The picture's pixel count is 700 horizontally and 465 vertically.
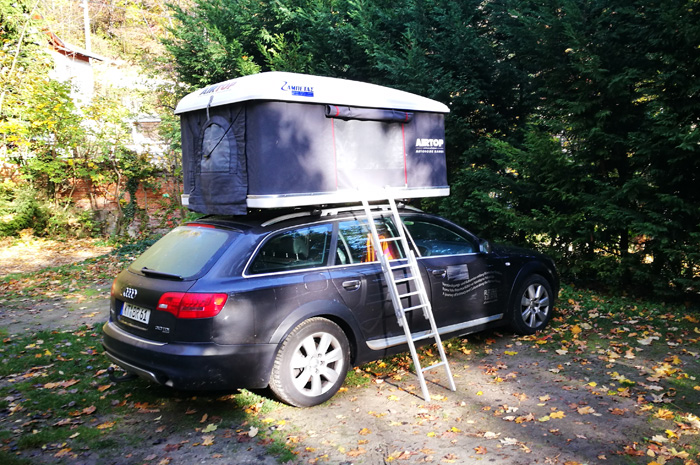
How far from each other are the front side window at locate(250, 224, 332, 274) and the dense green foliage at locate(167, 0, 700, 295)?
4781mm

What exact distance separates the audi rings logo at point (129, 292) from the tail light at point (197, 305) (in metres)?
0.55

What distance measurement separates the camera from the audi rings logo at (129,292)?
4402 millimetres

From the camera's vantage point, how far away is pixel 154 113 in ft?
68.0

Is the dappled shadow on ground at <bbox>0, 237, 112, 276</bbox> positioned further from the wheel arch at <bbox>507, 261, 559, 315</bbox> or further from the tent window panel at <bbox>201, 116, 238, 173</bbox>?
the wheel arch at <bbox>507, 261, 559, 315</bbox>

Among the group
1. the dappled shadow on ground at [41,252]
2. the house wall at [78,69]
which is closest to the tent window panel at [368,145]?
the dappled shadow on ground at [41,252]

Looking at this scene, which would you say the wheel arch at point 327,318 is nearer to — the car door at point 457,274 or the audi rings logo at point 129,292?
the car door at point 457,274

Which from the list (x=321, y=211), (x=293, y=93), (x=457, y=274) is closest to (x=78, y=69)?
(x=293, y=93)

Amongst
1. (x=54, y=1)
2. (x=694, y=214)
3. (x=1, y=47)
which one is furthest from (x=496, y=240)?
(x=54, y=1)

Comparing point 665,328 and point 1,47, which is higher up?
point 1,47

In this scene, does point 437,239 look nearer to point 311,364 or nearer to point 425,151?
point 425,151

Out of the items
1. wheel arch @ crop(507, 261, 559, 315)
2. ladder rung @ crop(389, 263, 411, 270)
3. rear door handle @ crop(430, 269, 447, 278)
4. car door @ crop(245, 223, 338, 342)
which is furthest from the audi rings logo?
wheel arch @ crop(507, 261, 559, 315)

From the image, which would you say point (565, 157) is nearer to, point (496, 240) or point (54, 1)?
point (496, 240)

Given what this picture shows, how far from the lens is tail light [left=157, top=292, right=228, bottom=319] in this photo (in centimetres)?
398

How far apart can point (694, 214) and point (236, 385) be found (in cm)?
611
